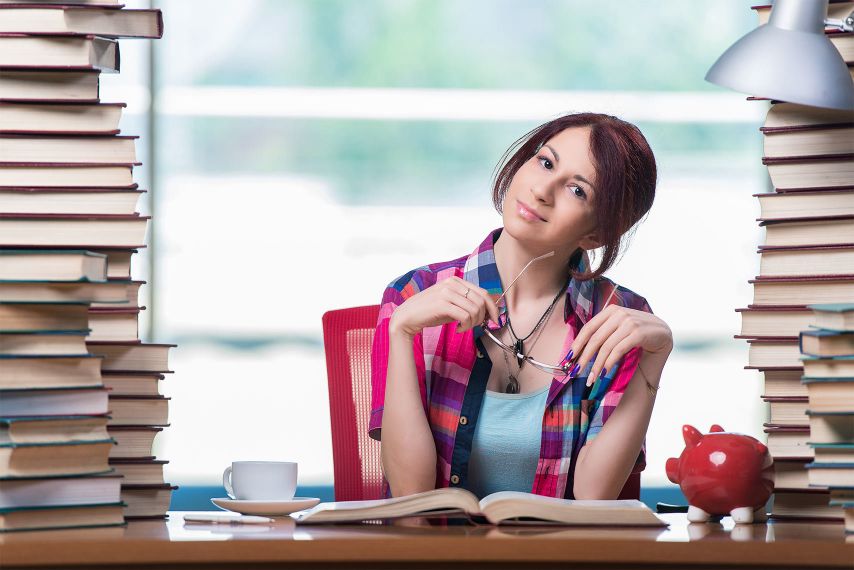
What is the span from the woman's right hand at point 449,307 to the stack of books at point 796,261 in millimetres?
375

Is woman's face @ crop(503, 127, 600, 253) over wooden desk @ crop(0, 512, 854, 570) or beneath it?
over

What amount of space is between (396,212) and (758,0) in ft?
6.14

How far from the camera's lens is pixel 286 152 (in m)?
4.20

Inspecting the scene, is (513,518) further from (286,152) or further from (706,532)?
(286,152)

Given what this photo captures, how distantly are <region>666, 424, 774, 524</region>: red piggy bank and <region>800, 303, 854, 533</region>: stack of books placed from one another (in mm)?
167

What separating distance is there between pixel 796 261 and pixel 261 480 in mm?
849

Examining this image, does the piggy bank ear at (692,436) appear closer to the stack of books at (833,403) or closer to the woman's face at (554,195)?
the stack of books at (833,403)

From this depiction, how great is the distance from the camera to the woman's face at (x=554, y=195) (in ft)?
5.68

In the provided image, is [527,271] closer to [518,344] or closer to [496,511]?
[518,344]

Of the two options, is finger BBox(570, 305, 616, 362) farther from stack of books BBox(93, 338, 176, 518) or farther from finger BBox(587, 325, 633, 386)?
stack of books BBox(93, 338, 176, 518)

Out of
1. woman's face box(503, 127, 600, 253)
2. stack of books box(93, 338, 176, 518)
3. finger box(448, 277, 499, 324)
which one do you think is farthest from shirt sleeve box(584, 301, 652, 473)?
stack of books box(93, 338, 176, 518)

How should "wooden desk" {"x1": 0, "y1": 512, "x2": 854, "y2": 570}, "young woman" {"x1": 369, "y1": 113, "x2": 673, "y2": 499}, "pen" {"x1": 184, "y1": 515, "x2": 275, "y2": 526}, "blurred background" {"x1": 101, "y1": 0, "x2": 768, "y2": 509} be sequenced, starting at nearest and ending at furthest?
"wooden desk" {"x1": 0, "y1": 512, "x2": 854, "y2": 570}, "pen" {"x1": 184, "y1": 515, "x2": 275, "y2": 526}, "young woman" {"x1": 369, "y1": 113, "x2": 673, "y2": 499}, "blurred background" {"x1": 101, "y1": 0, "x2": 768, "y2": 509}

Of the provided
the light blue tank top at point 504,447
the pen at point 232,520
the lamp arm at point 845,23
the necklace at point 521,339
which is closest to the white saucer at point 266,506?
the pen at point 232,520

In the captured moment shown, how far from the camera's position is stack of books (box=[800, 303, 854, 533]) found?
125 cm
